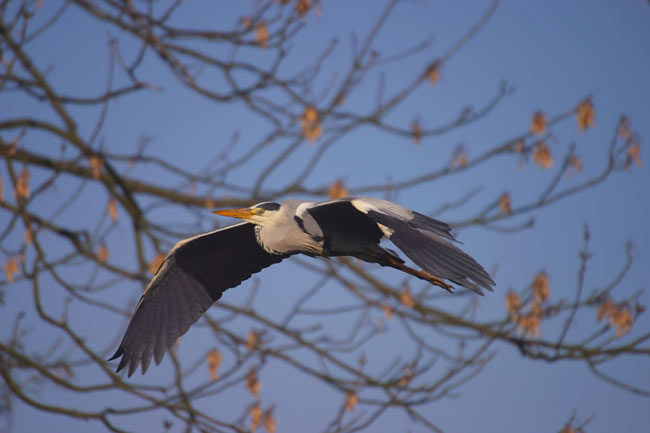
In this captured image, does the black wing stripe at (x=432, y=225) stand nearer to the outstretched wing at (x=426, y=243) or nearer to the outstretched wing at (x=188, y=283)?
the outstretched wing at (x=426, y=243)

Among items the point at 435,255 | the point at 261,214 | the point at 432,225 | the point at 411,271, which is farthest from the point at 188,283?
the point at 435,255

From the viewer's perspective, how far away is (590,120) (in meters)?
5.99

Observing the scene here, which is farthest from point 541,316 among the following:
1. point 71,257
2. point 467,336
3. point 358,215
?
point 71,257

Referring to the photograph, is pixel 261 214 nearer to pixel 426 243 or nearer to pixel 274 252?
pixel 274 252

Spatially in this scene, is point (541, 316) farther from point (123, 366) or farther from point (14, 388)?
point (14, 388)

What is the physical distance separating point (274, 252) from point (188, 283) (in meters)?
0.94

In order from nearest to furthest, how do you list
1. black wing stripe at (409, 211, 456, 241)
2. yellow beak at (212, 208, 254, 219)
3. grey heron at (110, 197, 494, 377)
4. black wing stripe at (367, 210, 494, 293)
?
black wing stripe at (367, 210, 494, 293)
grey heron at (110, 197, 494, 377)
black wing stripe at (409, 211, 456, 241)
yellow beak at (212, 208, 254, 219)

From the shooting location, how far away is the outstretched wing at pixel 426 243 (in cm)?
329

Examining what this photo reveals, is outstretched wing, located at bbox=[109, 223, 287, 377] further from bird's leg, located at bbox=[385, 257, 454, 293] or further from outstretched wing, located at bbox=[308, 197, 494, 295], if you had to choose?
outstretched wing, located at bbox=[308, 197, 494, 295]

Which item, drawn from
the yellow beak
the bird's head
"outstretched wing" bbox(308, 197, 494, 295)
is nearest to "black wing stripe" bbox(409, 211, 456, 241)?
"outstretched wing" bbox(308, 197, 494, 295)

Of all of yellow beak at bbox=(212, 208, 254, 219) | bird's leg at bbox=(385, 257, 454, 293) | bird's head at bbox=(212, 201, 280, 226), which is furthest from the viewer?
yellow beak at bbox=(212, 208, 254, 219)

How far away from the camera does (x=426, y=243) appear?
3432mm

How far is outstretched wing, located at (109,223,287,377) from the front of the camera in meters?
4.68

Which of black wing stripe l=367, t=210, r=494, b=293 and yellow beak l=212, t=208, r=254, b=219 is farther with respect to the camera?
yellow beak l=212, t=208, r=254, b=219
